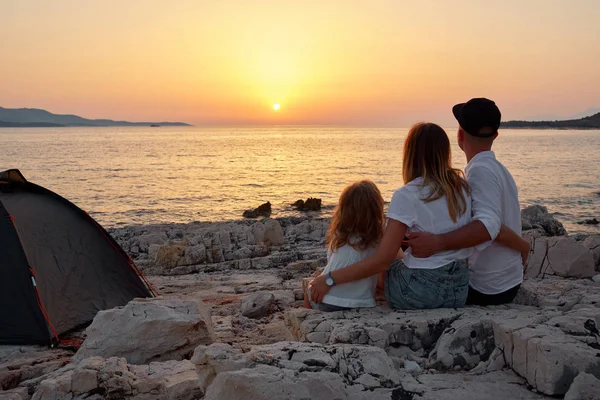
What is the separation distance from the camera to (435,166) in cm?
428

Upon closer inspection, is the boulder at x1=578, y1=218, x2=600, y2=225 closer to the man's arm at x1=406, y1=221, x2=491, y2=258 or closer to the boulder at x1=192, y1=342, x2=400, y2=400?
the man's arm at x1=406, y1=221, x2=491, y2=258

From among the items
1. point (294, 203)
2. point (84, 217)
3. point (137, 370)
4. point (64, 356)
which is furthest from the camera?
point (294, 203)

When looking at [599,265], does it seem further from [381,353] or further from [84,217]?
[84,217]

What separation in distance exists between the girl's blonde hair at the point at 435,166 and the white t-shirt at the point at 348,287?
77 cm

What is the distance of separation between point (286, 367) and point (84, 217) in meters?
5.51

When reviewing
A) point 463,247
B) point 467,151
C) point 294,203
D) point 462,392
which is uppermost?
point 467,151

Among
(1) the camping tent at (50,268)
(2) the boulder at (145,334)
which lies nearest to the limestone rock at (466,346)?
(2) the boulder at (145,334)

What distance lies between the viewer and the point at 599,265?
7.98 metres

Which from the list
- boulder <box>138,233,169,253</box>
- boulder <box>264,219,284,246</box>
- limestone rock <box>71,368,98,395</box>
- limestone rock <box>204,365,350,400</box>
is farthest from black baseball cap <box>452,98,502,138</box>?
boulder <box>138,233,169,253</box>

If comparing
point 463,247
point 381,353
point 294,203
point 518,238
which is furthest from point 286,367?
point 294,203

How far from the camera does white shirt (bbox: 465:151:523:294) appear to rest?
4.22 metres

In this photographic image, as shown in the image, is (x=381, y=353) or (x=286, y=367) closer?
(x=286, y=367)

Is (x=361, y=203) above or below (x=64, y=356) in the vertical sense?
above

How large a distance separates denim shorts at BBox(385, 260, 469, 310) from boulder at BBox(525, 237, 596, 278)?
390cm
